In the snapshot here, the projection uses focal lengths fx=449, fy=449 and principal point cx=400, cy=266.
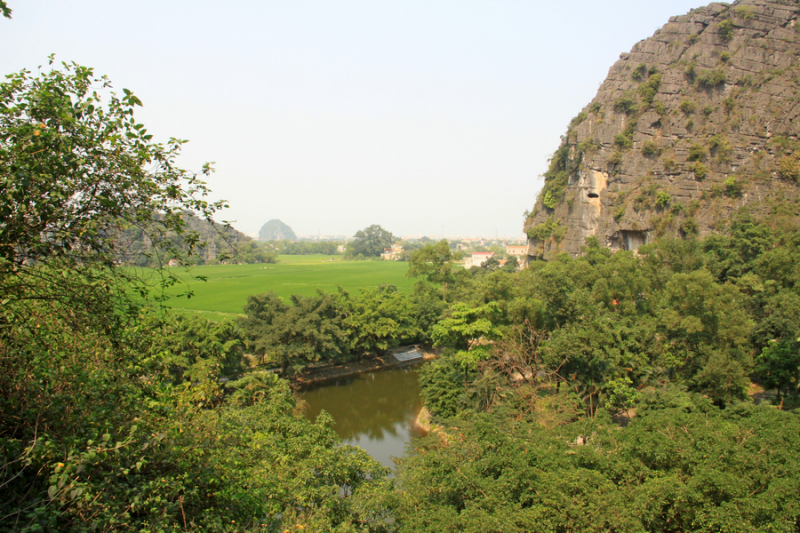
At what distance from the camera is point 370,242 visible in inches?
3541

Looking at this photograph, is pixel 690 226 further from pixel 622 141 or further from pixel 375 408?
pixel 375 408

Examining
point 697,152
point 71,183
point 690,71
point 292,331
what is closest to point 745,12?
point 690,71

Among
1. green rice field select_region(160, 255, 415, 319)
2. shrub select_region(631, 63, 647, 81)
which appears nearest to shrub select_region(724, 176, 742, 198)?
shrub select_region(631, 63, 647, 81)

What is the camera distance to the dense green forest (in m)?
3.24

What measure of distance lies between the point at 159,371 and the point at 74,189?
1840 mm

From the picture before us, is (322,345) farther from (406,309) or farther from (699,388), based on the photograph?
(699,388)

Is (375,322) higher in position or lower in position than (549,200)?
lower

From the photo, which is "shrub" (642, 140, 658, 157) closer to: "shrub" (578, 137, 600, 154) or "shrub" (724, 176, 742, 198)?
"shrub" (578, 137, 600, 154)

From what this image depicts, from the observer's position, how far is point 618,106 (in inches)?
1186

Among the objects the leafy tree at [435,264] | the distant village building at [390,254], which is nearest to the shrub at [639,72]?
the leafy tree at [435,264]

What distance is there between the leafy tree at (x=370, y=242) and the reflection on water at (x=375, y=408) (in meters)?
68.8

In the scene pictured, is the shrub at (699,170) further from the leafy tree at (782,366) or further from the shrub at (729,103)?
the leafy tree at (782,366)

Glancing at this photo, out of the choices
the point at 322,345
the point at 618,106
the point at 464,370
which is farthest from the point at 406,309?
the point at 618,106

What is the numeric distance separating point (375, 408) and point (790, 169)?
2682 cm
